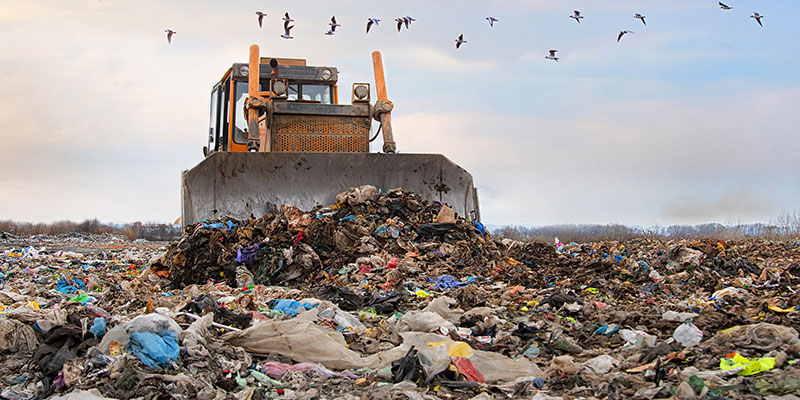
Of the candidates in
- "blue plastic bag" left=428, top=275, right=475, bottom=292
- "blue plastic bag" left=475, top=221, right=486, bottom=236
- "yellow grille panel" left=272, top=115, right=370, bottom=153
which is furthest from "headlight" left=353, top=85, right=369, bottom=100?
"blue plastic bag" left=428, top=275, right=475, bottom=292

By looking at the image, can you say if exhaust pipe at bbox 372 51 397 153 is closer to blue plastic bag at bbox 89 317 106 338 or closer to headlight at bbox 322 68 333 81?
headlight at bbox 322 68 333 81

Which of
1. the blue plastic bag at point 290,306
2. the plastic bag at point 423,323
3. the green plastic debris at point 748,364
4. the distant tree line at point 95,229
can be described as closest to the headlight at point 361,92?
the blue plastic bag at point 290,306

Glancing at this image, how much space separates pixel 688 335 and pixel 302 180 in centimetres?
506

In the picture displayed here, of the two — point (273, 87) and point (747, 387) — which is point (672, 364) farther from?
point (273, 87)

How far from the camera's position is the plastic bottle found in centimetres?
376

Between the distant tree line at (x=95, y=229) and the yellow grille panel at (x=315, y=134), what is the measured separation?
49.5 ft

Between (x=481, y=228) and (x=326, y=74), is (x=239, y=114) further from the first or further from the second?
(x=481, y=228)

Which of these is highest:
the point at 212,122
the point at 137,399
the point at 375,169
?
the point at 212,122

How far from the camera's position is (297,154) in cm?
788

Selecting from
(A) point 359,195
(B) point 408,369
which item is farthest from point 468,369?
(A) point 359,195

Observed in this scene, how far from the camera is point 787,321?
4.02 metres

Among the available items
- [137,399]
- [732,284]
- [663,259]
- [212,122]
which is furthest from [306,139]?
[137,399]

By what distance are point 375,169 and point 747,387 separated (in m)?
5.65

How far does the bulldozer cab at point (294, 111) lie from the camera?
8664 millimetres
